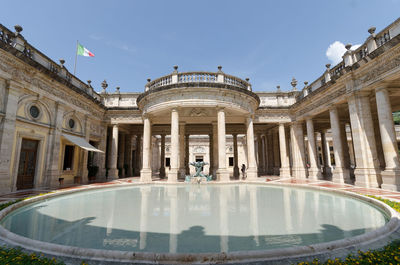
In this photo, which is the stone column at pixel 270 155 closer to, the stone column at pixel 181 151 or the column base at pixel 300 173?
the column base at pixel 300 173

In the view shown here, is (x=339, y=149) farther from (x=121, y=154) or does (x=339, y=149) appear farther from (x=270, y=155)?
(x=121, y=154)

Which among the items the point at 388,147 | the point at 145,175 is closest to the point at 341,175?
the point at 388,147

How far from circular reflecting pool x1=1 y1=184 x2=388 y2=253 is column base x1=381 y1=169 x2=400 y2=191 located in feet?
18.1

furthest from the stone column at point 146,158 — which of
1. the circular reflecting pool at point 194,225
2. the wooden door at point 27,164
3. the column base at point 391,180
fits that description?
the column base at point 391,180

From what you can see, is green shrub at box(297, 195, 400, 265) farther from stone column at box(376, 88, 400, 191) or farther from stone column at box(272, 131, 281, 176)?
stone column at box(272, 131, 281, 176)

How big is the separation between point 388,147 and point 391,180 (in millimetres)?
1977

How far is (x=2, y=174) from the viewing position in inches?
414

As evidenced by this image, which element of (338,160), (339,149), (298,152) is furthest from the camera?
(298,152)

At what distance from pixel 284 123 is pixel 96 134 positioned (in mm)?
21222

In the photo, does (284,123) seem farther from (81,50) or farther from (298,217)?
(81,50)

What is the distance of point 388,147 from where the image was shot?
37.4 feet

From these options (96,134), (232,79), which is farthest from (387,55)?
(96,134)

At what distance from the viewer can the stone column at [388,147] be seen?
1077 cm

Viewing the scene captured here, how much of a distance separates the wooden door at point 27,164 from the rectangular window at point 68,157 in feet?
10.9
